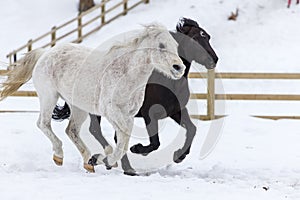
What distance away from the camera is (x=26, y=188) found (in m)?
4.38

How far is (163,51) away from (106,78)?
2.08 feet

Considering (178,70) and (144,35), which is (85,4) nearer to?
(144,35)

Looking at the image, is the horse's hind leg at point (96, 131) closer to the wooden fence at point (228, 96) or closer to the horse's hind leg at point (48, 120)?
the horse's hind leg at point (48, 120)

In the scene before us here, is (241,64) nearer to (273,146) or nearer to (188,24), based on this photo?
(273,146)

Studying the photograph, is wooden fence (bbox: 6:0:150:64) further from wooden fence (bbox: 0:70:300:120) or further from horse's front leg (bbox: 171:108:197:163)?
horse's front leg (bbox: 171:108:197:163)

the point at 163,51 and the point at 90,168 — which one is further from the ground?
the point at 163,51

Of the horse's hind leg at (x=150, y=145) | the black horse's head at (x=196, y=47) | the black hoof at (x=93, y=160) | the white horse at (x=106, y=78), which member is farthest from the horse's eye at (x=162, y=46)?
the black hoof at (x=93, y=160)

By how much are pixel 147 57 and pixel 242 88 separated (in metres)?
6.72

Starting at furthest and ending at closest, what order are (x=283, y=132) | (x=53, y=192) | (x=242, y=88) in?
(x=242, y=88) < (x=283, y=132) < (x=53, y=192)

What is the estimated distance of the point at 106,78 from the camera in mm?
5172

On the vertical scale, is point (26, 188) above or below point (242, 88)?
above

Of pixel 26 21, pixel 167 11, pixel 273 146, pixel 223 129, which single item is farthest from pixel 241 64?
pixel 26 21

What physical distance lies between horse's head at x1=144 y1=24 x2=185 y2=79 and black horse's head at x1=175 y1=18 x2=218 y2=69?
82cm

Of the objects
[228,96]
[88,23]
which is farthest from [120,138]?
[88,23]
